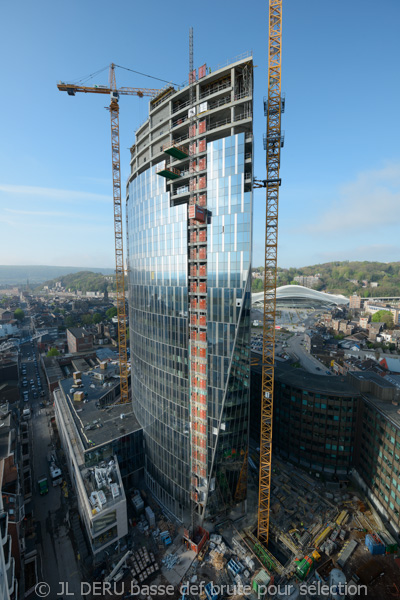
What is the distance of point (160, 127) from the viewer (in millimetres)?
51219

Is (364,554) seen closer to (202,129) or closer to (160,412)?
(160,412)

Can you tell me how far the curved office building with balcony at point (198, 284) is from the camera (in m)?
40.7

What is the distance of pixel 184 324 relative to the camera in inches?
1847

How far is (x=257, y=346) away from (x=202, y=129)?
117 meters

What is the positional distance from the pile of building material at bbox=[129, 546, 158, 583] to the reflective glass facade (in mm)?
9030

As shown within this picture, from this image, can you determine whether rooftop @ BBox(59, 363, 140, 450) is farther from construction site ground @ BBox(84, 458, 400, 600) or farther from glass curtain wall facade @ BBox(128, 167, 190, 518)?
construction site ground @ BBox(84, 458, 400, 600)

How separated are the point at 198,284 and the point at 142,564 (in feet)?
150

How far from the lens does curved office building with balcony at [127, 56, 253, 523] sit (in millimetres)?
40656

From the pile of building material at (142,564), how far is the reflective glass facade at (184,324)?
9.03 metres

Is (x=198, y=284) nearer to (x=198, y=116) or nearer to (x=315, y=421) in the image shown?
(x=198, y=116)

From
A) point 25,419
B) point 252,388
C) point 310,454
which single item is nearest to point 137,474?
point 252,388

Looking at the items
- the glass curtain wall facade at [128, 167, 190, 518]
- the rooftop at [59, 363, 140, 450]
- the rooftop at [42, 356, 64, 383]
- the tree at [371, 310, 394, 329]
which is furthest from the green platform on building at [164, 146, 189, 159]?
the tree at [371, 310, 394, 329]

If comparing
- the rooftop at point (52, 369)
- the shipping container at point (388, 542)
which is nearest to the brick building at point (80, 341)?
the rooftop at point (52, 369)

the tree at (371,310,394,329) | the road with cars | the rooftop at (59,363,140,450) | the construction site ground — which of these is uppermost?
the tree at (371,310,394,329)
